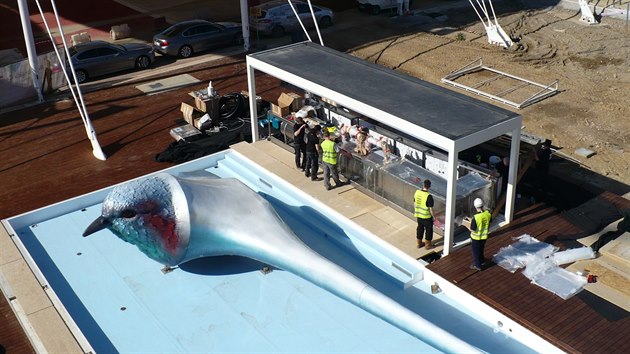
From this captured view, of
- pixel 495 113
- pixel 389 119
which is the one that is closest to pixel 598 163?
pixel 495 113

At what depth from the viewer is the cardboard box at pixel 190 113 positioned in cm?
2361

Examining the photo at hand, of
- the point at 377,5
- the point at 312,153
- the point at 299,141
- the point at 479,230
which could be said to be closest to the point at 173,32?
the point at 377,5

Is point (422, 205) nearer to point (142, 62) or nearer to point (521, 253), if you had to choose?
point (521, 253)

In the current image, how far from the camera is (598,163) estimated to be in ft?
68.5

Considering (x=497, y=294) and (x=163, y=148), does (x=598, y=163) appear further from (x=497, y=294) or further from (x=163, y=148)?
(x=163, y=148)

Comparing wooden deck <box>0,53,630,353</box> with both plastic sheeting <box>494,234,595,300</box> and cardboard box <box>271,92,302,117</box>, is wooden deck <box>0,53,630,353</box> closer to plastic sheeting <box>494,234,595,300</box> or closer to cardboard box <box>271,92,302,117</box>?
plastic sheeting <box>494,234,595,300</box>

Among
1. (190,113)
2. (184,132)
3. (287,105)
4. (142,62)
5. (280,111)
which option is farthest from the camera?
(142,62)

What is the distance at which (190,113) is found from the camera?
23.6 m

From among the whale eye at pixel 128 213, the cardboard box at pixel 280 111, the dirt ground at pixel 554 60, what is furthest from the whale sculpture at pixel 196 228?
the dirt ground at pixel 554 60

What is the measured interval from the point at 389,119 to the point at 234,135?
821 cm

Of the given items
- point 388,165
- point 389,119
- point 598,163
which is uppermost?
point 389,119

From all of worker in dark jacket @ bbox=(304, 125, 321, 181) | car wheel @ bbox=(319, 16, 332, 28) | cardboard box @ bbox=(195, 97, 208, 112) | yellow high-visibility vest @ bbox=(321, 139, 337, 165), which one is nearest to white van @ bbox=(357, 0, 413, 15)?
car wheel @ bbox=(319, 16, 332, 28)

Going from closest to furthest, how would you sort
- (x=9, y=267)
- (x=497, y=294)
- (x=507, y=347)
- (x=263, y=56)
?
(x=507, y=347), (x=497, y=294), (x=9, y=267), (x=263, y=56)

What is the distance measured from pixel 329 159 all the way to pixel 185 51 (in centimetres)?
1545
